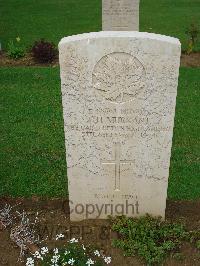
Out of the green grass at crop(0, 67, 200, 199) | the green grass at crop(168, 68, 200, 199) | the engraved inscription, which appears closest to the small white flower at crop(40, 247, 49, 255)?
the green grass at crop(0, 67, 200, 199)

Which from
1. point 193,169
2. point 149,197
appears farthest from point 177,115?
point 149,197

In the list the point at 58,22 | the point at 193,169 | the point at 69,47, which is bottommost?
the point at 193,169

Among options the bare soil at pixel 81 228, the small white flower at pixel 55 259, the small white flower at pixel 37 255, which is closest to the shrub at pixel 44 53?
the bare soil at pixel 81 228

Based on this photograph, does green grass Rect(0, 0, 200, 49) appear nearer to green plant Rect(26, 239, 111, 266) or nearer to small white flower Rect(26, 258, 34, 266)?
green plant Rect(26, 239, 111, 266)

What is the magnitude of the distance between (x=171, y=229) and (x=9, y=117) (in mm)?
4276

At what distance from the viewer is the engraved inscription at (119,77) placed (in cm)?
427

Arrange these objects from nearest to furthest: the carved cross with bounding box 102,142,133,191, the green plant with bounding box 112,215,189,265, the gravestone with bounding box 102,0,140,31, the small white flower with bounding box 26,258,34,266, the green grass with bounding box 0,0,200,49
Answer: the small white flower with bounding box 26,258,34,266
the green plant with bounding box 112,215,189,265
the carved cross with bounding box 102,142,133,191
the gravestone with bounding box 102,0,140,31
the green grass with bounding box 0,0,200,49

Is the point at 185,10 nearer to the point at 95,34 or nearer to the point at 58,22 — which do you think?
the point at 58,22

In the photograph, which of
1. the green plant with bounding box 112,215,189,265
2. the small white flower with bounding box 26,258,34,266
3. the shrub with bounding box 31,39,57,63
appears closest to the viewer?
the small white flower with bounding box 26,258,34,266

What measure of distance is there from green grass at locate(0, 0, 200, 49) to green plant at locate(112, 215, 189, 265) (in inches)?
314

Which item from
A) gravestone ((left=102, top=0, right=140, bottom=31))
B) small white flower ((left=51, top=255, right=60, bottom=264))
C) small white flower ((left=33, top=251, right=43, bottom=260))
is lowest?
small white flower ((left=33, top=251, right=43, bottom=260))

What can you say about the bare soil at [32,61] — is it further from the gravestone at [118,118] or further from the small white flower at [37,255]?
the small white flower at [37,255]

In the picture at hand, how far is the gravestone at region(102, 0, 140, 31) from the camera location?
408 inches

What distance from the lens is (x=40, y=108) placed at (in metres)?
8.64
